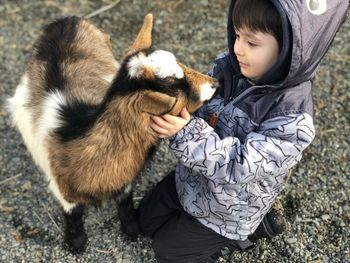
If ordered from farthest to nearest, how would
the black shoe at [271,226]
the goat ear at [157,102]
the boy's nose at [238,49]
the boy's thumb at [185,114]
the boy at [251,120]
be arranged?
1. the black shoe at [271,226]
2. the boy's nose at [238,49]
3. the boy's thumb at [185,114]
4. the boy at [251,120]
5. the goat ear at [157,102]

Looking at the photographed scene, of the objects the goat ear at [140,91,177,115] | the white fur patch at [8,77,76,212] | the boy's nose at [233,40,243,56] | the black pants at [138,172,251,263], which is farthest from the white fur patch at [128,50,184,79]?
the black pants at [138,172,251,263]

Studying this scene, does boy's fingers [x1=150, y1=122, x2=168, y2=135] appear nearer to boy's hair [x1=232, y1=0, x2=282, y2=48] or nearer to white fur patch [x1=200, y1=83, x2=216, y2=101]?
white fur patch [x1=200, y1=83, x2=216, y2=101]

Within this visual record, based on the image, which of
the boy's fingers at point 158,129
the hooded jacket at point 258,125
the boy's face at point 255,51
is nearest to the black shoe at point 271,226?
the hooded jacket at point 258,125

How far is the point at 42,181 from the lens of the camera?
148 inches

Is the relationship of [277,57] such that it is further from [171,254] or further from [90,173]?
[171,254]

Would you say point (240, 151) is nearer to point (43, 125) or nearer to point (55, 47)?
point (43, 125)

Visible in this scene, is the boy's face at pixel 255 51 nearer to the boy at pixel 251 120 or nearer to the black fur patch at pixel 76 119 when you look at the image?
the boy at pixel 251 120

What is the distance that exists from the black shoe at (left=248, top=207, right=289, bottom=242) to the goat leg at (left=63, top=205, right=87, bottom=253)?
3.90 ft

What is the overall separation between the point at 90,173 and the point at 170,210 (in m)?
0.86

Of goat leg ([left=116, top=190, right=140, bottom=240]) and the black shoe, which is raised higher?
the black shoe

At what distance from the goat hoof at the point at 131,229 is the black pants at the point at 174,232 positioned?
47 millimetres

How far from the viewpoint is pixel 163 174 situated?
12.7 feet

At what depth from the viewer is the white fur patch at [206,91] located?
2.44 meters

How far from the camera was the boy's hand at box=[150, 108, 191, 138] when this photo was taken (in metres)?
2.32
